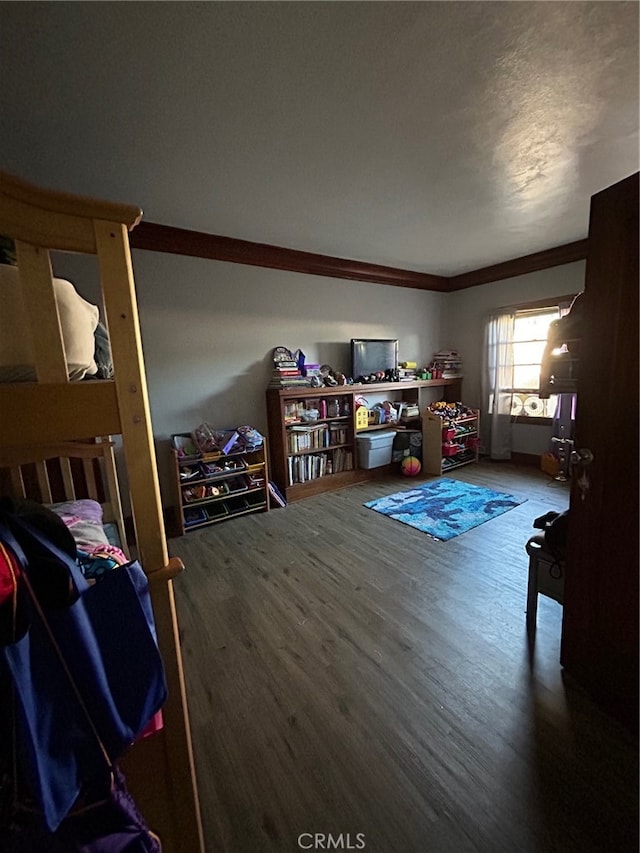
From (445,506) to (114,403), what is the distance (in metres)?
2.92

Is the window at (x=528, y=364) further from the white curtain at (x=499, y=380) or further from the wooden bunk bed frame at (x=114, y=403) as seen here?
the wooden bunk bed frame at (x=114, y=403)

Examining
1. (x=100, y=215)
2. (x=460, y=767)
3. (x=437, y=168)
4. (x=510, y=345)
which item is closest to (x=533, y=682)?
(x=460, y=767)

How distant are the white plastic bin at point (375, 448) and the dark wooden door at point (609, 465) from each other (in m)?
2.56

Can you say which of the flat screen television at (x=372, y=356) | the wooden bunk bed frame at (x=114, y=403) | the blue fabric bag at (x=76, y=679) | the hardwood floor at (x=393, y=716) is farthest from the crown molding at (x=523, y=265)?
→ the blue fabric bag at (x=76, y=679)

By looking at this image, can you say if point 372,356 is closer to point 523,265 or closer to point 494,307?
point 494,307

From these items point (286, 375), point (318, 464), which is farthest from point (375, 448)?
point (286, 375)

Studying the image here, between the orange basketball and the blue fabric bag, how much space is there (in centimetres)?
362

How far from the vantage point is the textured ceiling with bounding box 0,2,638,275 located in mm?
1147

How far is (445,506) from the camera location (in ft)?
10.2

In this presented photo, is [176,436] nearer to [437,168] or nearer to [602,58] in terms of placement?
[437,168]

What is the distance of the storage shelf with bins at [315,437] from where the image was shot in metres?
3.35

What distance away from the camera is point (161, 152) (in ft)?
5.91

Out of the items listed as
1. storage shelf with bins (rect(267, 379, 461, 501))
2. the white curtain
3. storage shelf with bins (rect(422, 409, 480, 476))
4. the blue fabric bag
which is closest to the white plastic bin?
storage shelf with bins (rect(267, 379, 461, 501))

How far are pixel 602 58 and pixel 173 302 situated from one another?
2844 millimetres
